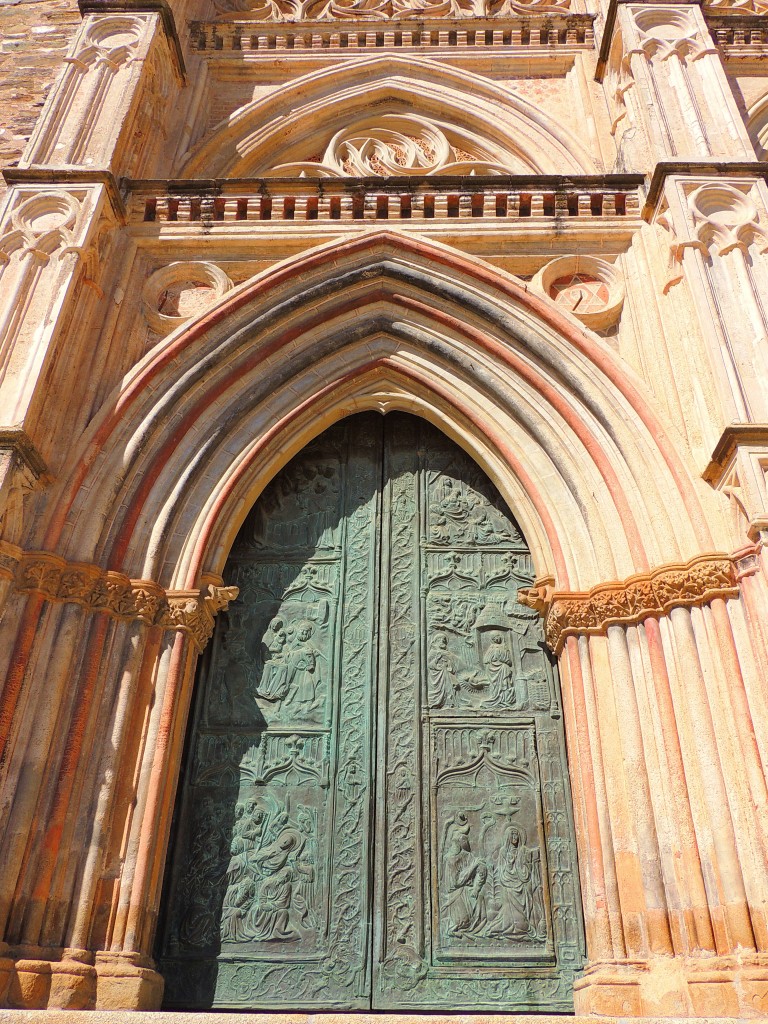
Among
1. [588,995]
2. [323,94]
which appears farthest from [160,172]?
[588,995]

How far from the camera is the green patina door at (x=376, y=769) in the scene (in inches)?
190

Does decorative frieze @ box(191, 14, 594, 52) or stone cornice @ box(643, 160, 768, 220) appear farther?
decorative frieze @ box(191, 14, 594, 52)

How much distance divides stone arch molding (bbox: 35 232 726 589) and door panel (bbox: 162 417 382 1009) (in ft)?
1.44

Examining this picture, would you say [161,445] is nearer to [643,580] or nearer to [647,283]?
[643,580]

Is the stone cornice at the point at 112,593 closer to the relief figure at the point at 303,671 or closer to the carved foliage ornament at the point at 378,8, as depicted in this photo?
the relief figure at the point at 303,671

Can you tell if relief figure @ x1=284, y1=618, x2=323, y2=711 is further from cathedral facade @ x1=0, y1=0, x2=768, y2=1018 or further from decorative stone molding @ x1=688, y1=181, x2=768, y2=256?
decorative stone molding @ x1=688, y1=181, x2=768, y2=256

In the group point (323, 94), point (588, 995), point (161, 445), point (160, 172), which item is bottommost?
point (588, 995)

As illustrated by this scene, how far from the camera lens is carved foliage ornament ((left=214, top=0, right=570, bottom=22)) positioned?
9.43 metres

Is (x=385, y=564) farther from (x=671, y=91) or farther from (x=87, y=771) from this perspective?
(x=671, y=91)

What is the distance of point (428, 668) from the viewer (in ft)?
18.6

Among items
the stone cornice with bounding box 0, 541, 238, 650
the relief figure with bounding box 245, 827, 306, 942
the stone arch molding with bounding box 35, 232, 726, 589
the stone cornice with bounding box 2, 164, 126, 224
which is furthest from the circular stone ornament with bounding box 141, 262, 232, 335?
the relief figure with bounding box 245, 827, 306, 942

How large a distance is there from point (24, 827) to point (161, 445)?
7.95 ft

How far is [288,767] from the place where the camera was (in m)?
5.38

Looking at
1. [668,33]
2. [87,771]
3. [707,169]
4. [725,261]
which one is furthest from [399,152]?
[87,771]
